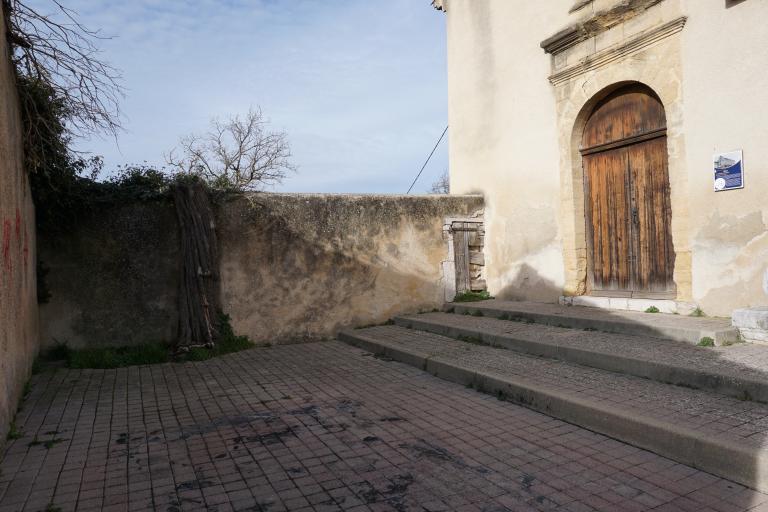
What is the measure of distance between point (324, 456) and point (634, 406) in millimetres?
2219

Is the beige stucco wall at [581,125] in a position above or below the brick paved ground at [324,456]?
above

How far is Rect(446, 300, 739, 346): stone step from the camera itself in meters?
4.95

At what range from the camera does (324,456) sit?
345 centimetres

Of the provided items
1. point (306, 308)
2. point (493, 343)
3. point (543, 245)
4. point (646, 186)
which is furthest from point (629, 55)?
point (306, 308)

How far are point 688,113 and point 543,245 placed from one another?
2.75m

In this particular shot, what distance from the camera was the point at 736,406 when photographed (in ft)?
11.6

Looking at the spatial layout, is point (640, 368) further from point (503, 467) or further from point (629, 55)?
point (629, 55)

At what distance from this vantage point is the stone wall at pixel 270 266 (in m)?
6.71

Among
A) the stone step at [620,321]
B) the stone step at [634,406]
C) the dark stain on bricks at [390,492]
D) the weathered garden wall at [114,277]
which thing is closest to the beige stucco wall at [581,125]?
the stone step at [620,321]

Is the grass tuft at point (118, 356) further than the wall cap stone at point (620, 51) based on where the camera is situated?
Yes

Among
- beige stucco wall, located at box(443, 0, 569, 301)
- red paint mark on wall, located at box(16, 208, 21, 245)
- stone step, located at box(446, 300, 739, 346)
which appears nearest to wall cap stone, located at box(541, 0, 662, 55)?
beige stucco wall, located at box(443, 0, 569, 301)

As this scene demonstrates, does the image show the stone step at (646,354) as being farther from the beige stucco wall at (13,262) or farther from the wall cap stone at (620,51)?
the beige stucco wall at (13,262)

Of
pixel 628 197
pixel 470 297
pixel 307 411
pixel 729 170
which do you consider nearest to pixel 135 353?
pixel 307 411

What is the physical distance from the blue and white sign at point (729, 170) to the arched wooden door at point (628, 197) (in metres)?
0.83
